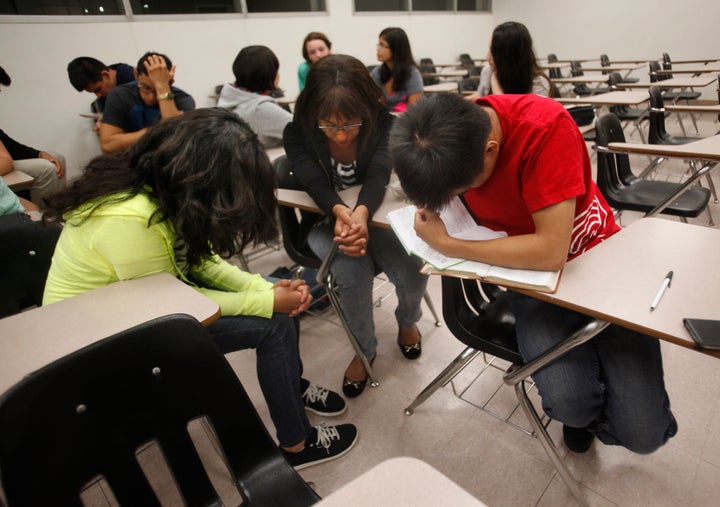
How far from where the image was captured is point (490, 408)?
1496 mm

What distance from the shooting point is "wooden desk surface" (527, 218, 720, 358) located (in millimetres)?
735

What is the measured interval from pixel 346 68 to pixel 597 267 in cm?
104

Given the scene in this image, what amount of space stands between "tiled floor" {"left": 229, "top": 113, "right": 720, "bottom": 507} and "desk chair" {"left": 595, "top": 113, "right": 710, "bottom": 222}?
0.69m

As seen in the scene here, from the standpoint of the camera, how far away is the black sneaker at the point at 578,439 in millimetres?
1261

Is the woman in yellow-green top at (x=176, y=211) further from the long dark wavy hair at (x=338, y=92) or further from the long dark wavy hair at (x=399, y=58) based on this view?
the long dark wavy hair at (x=399, y=58)

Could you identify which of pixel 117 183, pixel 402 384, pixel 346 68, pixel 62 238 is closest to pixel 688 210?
pixel 402 384

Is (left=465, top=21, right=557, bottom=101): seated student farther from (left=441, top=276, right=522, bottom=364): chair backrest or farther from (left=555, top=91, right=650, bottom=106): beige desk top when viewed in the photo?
(left=441, top=276, right=522, bottom=364): chair backrest

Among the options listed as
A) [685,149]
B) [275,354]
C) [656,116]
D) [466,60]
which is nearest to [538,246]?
[275,354]

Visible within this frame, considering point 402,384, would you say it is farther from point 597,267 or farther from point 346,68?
point 346,68

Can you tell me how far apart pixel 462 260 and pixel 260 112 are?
1768 millimetres

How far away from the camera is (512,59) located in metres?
2.35

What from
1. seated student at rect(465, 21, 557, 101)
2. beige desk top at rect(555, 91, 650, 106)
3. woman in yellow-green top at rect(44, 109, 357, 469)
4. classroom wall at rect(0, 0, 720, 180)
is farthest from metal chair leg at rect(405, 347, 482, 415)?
classroom wall at rect(0, 0, 720, 180)

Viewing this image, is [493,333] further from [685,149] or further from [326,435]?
[685,149]

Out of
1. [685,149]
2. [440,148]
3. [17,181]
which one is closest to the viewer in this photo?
[440,148]
